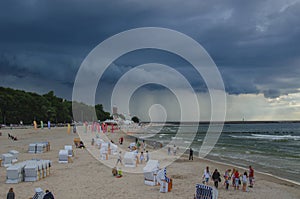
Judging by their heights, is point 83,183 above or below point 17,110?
below

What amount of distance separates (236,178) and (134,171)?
7.47 meters

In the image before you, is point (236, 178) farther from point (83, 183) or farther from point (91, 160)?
point (91, 160)

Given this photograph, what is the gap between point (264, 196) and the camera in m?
15.5

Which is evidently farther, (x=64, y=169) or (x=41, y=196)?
(x=64, y=169)

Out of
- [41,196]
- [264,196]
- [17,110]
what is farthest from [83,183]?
[17,110]

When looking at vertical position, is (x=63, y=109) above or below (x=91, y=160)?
above

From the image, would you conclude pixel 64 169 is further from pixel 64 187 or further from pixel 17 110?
pixel 17 110

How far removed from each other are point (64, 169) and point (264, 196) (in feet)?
44.1

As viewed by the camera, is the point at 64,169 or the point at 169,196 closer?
the point at 169,196

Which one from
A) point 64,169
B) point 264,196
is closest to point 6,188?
point 64,169

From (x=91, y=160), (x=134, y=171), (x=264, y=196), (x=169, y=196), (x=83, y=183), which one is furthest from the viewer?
(x=91, y=160)

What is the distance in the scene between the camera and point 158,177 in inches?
638

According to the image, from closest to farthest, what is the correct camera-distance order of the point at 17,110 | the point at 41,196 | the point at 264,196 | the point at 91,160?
the point at 41,196 → the point at 264,196 → the point at 91,160 → the point at 17,110

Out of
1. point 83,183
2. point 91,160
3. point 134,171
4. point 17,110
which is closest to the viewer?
point 83,183
